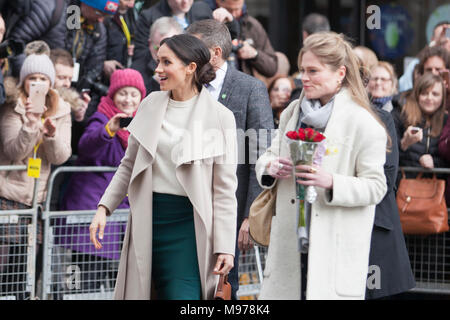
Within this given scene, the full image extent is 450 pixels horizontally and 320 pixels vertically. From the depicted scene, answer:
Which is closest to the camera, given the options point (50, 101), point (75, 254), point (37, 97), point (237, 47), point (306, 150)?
point (306, 150)

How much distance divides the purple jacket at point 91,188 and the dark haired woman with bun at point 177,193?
2.33 metres

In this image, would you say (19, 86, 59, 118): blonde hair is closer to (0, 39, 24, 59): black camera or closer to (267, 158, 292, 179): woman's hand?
(0, 39, 24, 59): black camera

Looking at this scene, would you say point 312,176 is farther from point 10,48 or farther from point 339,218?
point 10,48

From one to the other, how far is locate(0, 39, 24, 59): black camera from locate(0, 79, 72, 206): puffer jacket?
37 cm

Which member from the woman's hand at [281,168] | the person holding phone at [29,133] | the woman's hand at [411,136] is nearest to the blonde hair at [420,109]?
the woman's hand at [411,136]

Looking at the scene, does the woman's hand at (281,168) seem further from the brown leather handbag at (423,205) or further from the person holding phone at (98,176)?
the brown leather handbag at (423,205)

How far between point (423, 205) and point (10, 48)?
379 centimetres

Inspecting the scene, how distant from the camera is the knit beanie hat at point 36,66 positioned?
6.99m

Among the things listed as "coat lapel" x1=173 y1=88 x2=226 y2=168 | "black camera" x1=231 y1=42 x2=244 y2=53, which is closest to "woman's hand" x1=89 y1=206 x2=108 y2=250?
"coat lapel" x1=173 y1=88 x2=226 y2=168

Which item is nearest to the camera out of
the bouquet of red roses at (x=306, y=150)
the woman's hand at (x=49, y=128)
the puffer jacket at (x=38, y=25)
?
the bouquet of red roses at (x=306, y=150)

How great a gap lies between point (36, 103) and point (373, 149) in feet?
10.4

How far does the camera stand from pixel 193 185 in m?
4.64

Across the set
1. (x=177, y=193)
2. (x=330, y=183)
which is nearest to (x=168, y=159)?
(x=177, y=193)
